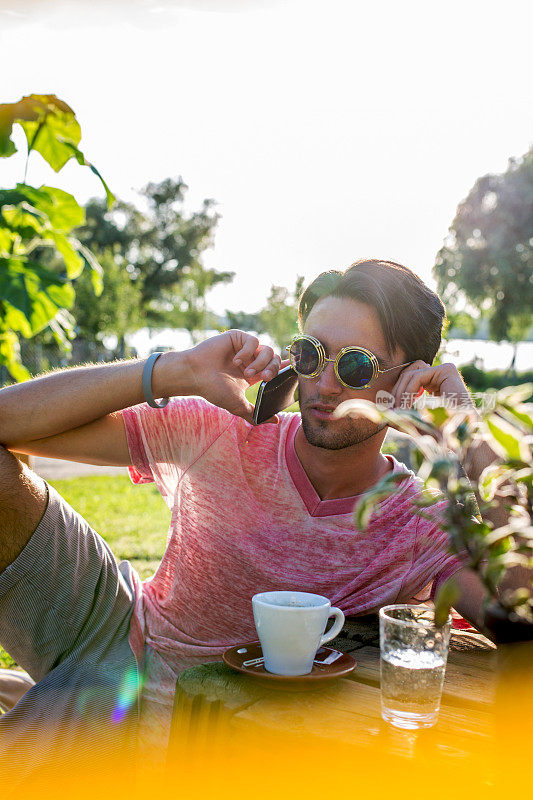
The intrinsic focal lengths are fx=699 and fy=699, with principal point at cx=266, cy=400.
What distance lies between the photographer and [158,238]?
135 feet

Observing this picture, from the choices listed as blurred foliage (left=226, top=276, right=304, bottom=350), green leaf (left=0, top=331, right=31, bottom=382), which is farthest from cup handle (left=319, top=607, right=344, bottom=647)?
blurred foliage (left=226, top=276, right=304, bottom=350)

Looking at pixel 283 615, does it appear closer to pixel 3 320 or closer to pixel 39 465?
pixel 3 320

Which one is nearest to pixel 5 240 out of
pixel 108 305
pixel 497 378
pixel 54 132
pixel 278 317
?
pixel 54 132

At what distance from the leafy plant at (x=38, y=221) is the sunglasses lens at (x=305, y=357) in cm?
98

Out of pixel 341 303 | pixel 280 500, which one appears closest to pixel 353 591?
pixel 280 500

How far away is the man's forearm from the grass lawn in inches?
120

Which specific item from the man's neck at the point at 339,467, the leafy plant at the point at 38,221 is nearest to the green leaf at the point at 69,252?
the leafy plant at the point at 38,221

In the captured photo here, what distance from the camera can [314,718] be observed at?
4.28 ft

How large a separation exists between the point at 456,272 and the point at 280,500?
34.4m

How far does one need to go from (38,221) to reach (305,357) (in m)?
1.57

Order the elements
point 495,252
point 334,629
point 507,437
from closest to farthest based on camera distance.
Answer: point 507,437 → point 334,629 → point 495,252

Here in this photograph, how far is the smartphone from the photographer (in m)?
2.41

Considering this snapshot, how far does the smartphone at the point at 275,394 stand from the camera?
2406mm

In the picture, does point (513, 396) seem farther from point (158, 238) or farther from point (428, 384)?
point (158, 238)
